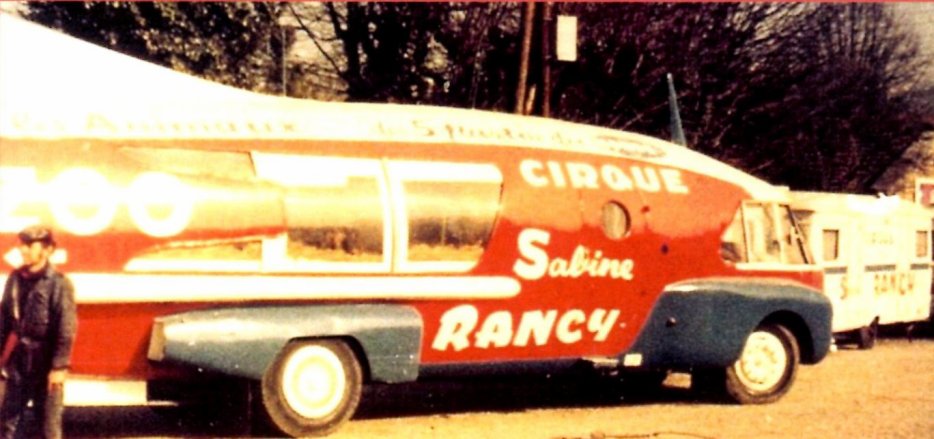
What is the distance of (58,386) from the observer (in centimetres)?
973

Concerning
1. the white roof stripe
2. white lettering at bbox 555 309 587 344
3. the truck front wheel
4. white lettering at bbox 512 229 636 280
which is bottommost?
the truck front wheel

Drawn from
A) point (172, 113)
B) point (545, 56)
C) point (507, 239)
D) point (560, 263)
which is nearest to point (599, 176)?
point (560, 263)

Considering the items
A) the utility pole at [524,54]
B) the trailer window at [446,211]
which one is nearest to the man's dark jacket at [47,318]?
the trailer window at [446,211]

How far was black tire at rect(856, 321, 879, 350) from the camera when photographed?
23.6 metres

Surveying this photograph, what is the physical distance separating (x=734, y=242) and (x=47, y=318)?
733cm

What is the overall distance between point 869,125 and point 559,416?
29271 mm

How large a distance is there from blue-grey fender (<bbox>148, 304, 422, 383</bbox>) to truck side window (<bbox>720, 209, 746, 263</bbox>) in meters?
3.52

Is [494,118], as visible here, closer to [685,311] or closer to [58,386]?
[685,311]

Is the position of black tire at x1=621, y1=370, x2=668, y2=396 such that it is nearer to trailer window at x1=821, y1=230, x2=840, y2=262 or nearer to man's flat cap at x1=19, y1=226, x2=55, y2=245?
trailer window at x1=821, y1=230, x2=840, y2=262

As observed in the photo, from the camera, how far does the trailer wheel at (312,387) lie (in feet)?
40.2

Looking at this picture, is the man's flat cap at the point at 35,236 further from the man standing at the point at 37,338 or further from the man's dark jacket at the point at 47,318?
the man's dark jacket at the point at 47,318

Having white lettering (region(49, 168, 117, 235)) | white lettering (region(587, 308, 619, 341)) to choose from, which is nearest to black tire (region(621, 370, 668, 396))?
white lettering (region(587, 308, 619, 341))

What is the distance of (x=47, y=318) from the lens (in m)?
9.74

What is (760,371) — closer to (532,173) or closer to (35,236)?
(532,173)
